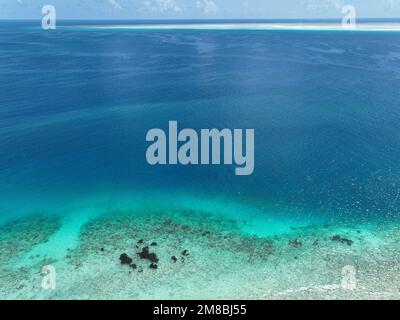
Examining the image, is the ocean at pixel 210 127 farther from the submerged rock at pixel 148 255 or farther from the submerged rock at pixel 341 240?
the submerged rock at pixel 148 255

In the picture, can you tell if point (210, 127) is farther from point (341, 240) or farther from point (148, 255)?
point (341, 240)

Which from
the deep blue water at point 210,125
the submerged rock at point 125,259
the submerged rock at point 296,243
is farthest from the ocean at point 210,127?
the submerged rock at point 125,259

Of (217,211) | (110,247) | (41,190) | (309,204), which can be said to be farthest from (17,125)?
(309,204)

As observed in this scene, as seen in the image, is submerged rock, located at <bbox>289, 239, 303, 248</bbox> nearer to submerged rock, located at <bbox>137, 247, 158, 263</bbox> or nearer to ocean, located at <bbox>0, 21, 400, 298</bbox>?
ocean, located at <bbox>0, 21, 400, 298</bbox>

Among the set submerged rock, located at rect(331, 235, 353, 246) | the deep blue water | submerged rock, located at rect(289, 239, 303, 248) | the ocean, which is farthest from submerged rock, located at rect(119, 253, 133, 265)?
submerged rock, located at rect(331, 235, 353, 246)

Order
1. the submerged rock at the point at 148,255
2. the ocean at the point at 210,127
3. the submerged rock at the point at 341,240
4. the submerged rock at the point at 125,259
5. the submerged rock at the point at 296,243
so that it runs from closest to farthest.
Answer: the submerged rock at the point at 125,259 < the submerged rock at the point at 148,255 < the submerged rock at the point at 296,243 < the submerged rock at the point at 341,240 < the ocean at the point at 210,127

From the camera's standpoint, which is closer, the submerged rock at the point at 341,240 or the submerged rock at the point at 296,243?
the submerged rock at the point at 296,243

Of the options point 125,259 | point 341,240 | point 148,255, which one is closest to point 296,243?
point 341,240
